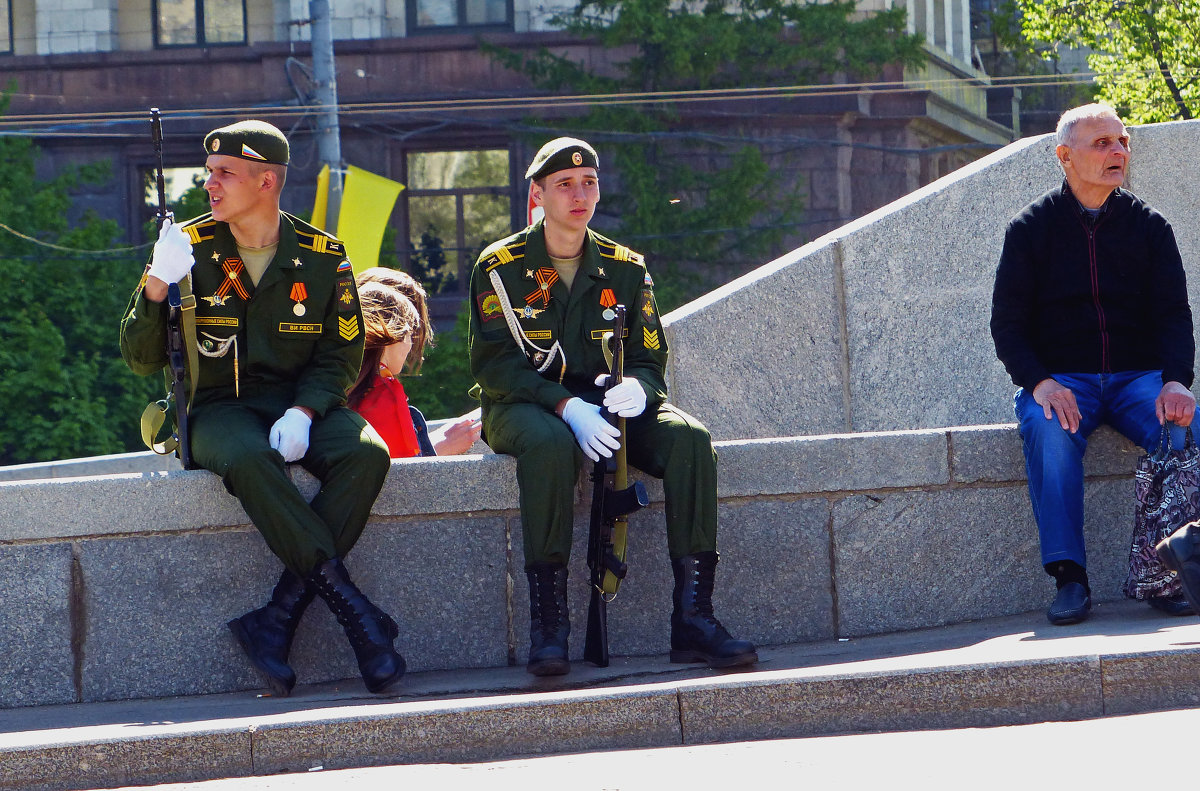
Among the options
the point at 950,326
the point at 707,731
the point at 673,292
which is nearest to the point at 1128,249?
the point at 950,326

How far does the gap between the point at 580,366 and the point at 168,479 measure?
1494 mm

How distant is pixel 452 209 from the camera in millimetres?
26281

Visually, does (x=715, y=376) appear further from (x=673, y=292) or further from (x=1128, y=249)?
(x=673, y=292)

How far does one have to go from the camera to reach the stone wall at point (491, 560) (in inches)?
217

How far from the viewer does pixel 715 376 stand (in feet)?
25.0

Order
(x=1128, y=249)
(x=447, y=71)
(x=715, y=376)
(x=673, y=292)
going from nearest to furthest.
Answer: (x=1128, y=249), (x=715, y=376), (x=673, y=292), (x=447, y=71)

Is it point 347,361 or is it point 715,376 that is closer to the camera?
point 347,361

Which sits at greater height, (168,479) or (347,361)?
(347,361)

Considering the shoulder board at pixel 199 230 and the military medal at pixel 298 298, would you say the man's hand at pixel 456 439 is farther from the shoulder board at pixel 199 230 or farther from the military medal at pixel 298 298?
the shoulder board at pixel 199 230

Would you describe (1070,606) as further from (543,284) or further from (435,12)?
(435,12)

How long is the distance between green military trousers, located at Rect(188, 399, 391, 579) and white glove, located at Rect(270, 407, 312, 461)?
3cm

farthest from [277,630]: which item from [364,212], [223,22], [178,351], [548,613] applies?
[223,22]

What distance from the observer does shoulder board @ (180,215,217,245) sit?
5.71 m

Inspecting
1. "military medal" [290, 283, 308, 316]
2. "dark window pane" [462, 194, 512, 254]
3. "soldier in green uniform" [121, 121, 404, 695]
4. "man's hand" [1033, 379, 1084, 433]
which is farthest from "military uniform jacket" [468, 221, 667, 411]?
"dark window pane" [462, 194, 512, 254]
